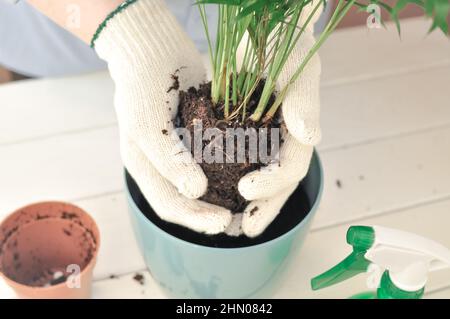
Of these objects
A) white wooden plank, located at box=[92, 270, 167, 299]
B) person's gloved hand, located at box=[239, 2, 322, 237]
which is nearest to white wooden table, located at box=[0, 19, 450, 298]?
white wooden plank, located at box=[92, 270, 167, 299]

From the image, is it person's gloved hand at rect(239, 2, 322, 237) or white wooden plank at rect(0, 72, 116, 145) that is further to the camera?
white wooden plank at rect(0, 72, 116, 145)

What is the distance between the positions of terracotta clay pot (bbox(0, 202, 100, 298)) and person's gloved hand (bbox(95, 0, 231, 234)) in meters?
0.09

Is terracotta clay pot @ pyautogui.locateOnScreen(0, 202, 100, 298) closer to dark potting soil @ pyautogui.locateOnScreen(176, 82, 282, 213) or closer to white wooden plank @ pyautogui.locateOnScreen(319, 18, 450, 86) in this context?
dark potting soil @ pyautogui.locateOnScreen(176, 82, 282, 213)

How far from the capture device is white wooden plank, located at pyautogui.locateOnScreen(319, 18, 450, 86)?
0.79 m

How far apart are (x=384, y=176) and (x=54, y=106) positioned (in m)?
0.45

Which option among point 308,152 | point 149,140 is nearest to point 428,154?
point 308,152

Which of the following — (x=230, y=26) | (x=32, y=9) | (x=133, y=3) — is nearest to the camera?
(x=230, y=26)

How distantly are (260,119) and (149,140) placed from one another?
4.1 inches

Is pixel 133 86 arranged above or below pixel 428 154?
above

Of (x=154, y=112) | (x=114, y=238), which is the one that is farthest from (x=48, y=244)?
(x=154, y=112)

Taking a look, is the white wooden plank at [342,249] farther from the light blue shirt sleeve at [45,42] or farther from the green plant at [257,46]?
the light blue shirt sleeve at [45,42]

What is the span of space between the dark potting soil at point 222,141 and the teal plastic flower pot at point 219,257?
53 mm

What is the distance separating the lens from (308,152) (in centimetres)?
48
